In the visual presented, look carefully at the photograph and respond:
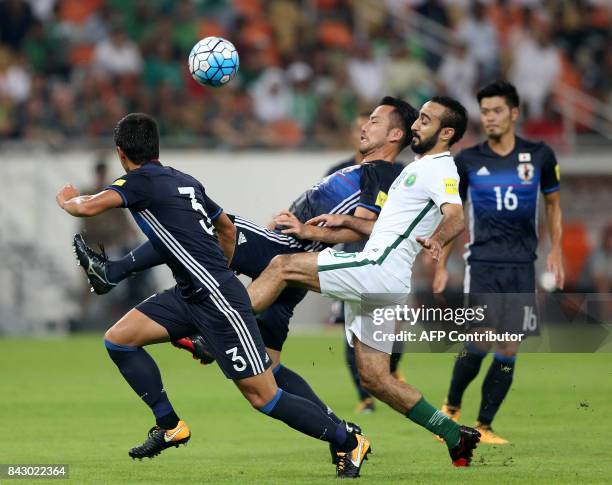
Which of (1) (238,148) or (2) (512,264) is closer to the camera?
(2) (512,264)

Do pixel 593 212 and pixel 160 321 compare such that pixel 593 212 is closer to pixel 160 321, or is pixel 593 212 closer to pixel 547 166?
pixel 547 166

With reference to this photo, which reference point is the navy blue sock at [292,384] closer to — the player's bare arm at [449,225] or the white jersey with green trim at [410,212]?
the white jersey with green trim at [410,212]

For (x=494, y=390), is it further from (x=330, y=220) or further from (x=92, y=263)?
(x=92, y=263)

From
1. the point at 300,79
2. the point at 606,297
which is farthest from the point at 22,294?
the point at 606,297

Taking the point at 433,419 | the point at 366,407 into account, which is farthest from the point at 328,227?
the point at 366,407

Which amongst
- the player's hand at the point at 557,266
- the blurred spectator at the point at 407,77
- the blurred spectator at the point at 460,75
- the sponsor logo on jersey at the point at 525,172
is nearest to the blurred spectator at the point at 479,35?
the blurred spectator at the point at 460,75

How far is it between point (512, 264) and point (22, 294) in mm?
11403

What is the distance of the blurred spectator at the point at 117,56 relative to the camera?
2077 centimetres

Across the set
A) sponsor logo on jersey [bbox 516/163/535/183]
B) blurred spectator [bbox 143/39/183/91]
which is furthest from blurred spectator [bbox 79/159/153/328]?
sponsor logo on jersey [bbox 516/163/535/183]

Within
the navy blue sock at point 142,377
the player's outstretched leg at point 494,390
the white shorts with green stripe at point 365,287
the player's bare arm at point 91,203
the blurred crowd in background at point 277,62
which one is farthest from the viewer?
the blurred crowd in background at point 277,62

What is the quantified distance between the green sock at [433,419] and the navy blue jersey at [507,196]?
2.56 metres

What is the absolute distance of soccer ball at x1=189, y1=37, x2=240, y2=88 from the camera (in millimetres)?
9639

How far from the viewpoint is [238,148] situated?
66.4 feet

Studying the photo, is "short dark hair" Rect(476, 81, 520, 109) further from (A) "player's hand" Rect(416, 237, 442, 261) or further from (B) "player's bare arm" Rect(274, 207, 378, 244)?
(A) "player's hand" Rect(416, 237, 442, 261)
